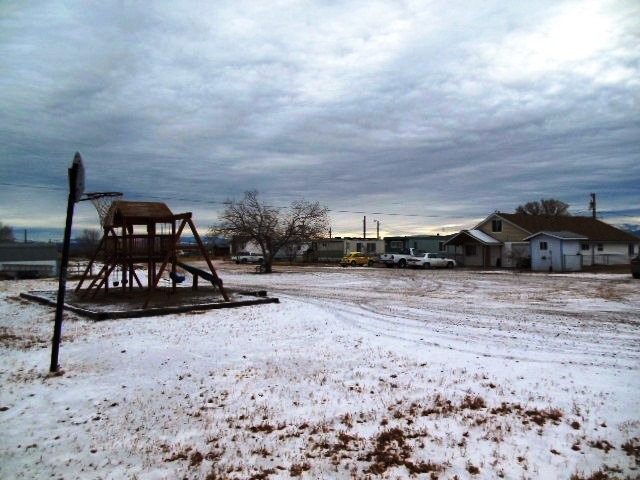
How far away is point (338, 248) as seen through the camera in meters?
62.8

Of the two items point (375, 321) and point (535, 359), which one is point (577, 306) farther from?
point (535, 359)

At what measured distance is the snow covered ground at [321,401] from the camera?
13.7 feet

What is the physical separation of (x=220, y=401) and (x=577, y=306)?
12496 mm

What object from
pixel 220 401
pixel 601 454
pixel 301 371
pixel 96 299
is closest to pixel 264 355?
pixel 301 371

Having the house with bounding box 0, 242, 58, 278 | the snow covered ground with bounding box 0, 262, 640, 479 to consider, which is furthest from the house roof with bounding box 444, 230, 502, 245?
the snow covered ground with bounding box 0, 262, 640, 479

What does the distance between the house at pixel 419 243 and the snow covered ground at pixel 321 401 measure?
46.5 meters

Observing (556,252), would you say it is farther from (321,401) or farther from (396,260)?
(321,401)

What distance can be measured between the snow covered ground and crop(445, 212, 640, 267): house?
1317 inches

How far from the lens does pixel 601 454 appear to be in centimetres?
426

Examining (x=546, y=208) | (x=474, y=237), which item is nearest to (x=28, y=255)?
(x=474, y=237)

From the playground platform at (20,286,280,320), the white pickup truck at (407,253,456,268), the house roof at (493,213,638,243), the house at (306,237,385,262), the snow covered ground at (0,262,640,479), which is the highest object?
the house roof at (493,213,638,243)

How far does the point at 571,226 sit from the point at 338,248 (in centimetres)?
2672

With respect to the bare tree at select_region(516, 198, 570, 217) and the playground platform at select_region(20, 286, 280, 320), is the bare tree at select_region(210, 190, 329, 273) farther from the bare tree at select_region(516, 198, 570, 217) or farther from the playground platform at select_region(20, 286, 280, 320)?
the bare tree at select_region(516, 198, 570, 217)

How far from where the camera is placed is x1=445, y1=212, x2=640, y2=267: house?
41.5 meters
